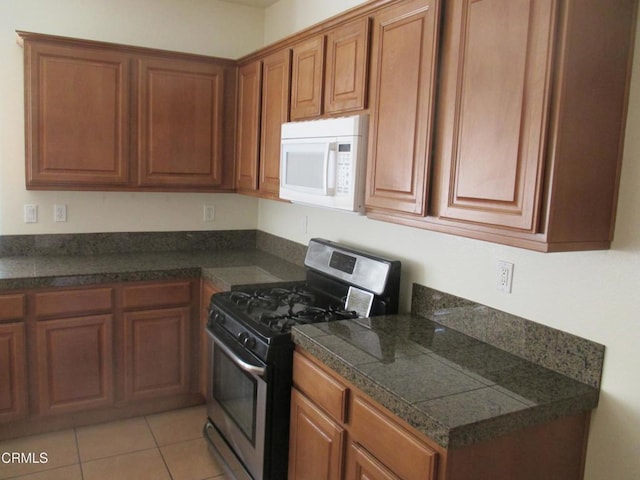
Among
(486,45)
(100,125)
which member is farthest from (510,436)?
(100,125)

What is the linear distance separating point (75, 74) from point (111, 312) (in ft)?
4.38

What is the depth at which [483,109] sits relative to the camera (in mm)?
1575

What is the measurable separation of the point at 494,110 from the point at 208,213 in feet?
8.44

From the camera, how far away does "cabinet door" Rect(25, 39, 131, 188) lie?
2.88 meters

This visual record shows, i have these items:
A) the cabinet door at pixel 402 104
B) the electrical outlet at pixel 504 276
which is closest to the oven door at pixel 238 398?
the cabinet door at pixel 402 104

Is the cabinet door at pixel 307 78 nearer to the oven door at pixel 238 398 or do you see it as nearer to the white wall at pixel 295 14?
the white wall at pixel 295 14

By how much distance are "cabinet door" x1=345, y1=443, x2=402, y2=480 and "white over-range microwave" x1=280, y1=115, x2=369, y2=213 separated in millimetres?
919

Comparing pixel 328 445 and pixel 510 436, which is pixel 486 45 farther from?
pixel 328 445

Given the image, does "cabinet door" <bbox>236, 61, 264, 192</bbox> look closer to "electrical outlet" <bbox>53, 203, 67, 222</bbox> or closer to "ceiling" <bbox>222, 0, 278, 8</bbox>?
"ceiling" <bbox>222, 0, 278, 8</bbox>

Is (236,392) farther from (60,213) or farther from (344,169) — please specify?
(60,213)

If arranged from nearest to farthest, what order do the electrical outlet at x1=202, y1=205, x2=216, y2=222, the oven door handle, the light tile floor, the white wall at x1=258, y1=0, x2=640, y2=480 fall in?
the white wall at x1=258, y1=0, x2=640, y2=480 < the oven door handle < the light tile floor < the electrical outlet at x1=202, y1=205, x2=216, y2=222

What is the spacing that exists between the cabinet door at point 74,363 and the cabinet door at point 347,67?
5.71 ft

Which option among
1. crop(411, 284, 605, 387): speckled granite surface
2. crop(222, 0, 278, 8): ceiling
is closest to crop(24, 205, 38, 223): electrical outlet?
crop(222, 0, 278, 8): ceiling

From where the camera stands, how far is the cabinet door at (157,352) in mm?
3029
